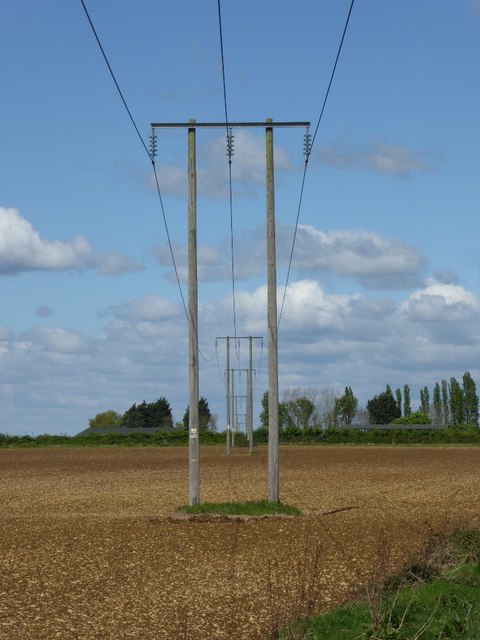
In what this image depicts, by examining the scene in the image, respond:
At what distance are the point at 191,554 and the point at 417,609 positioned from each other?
7328 mm

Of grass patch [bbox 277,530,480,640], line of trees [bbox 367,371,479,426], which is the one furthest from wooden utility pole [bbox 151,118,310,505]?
line of trees [bbox 367,371,479,426]

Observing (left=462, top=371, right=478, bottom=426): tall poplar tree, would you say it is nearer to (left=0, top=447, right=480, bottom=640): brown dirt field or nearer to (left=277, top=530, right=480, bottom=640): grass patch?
(left=0, top=447, right=480, bottom=640): brown dirt field

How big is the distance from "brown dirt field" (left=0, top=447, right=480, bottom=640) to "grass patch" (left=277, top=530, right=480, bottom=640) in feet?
1.12

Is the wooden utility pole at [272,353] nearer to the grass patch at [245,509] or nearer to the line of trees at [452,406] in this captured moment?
the grass patch at [245,509]

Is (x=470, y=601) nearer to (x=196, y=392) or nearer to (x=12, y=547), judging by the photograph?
(x=12, y=547)

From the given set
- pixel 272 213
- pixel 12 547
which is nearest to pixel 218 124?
pixel 272 213

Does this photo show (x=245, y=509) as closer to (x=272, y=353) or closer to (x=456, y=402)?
(x=272, y=353)

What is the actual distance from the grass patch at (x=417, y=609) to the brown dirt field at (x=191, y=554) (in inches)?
13.5

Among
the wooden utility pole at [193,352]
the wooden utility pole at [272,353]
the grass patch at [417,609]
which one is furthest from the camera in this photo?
the wooden utility pole at [272,353]

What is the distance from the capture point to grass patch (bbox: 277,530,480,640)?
10125mm

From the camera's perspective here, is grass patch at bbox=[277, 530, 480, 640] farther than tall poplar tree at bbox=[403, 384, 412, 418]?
No

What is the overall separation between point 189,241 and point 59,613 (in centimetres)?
1447

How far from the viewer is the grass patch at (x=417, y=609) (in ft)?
33.2

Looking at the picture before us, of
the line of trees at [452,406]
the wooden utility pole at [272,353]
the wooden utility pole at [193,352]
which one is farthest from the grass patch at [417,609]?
the line of trees at [452,406]
